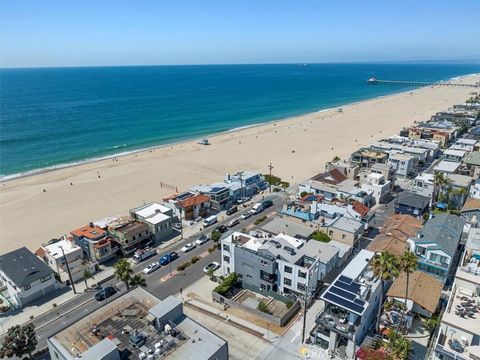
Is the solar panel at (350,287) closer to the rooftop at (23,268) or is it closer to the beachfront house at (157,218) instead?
the beachfront house at (157,218)

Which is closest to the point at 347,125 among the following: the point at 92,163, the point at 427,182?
the point at 427,182

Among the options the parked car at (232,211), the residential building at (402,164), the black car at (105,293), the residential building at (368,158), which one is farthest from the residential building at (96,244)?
the residential building at (402,164)

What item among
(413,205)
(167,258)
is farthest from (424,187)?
(167,258)

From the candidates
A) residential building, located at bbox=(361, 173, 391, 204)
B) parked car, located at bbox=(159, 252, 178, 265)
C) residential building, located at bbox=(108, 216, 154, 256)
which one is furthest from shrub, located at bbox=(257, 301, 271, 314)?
residential building, located at bbox=(361, 173, 391, 204)

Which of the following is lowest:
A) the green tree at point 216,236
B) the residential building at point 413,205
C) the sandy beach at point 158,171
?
the sandy beach at point 158,171

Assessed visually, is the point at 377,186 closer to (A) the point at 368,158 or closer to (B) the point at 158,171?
(A) the point at 368,158

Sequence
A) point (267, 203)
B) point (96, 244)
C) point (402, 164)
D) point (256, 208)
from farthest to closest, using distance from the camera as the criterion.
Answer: point (402, 164), point (267, 203), point (256, 208), point (96, 244)
